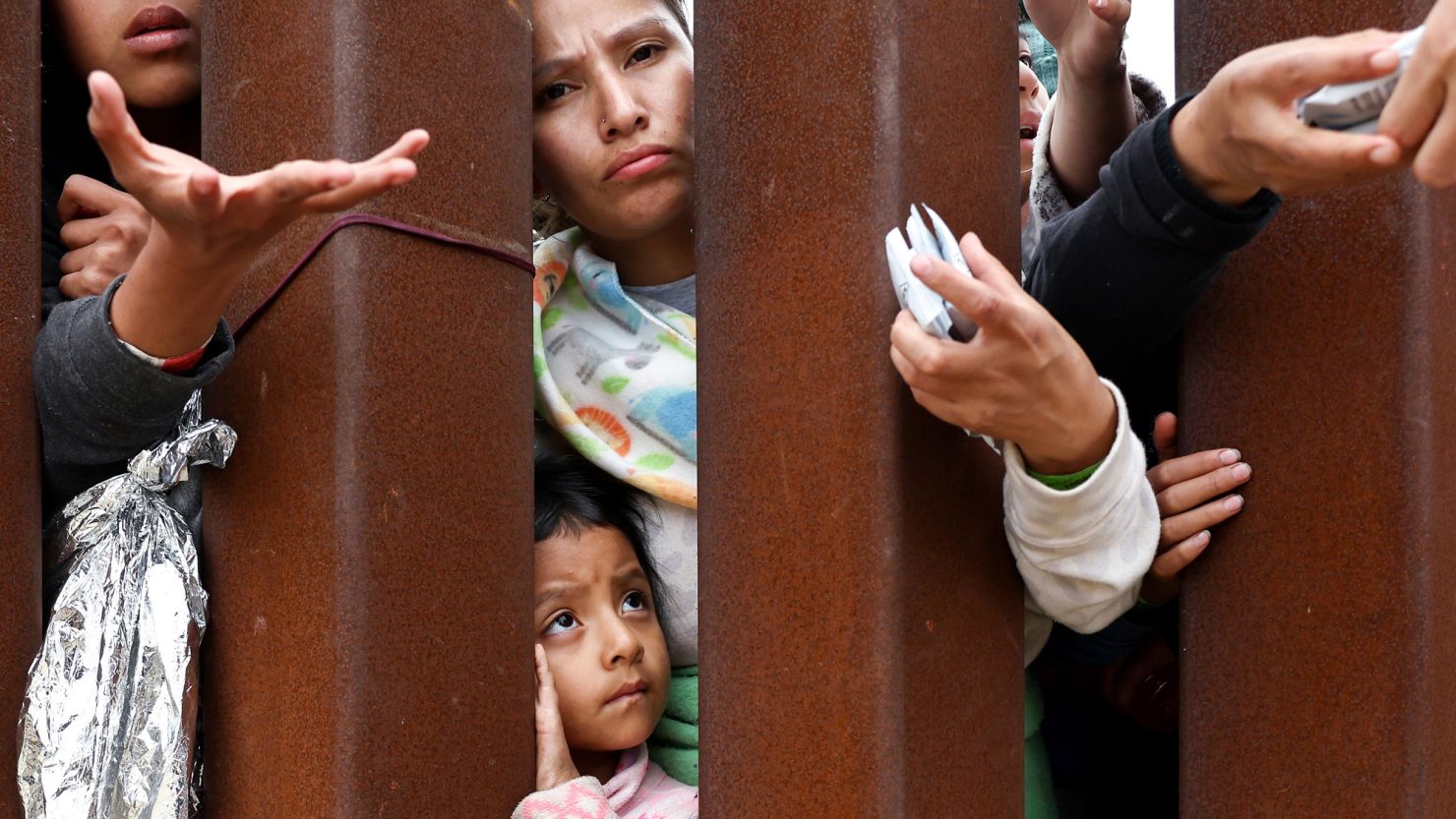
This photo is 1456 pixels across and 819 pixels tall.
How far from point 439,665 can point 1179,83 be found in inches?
35.5

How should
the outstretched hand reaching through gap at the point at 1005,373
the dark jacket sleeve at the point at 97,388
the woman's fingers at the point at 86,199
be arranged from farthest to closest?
1. the woman's fingers at the point at 86,199
2. the dark jacket sleeve at the point at 97,388
3. the outstretched hand reaching through gap at the point at 1005,373

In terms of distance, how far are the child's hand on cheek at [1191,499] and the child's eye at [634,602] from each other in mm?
537

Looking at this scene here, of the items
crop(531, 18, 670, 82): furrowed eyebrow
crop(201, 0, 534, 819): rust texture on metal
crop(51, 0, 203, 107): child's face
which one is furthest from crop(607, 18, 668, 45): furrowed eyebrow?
crop(51, 0, 203, 107): child's face

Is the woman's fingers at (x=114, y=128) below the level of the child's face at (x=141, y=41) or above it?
below

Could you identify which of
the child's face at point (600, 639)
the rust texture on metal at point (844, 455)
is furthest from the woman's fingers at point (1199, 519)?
the child's face at point (600, 639)

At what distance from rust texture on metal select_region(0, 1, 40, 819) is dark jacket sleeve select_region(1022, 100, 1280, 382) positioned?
93cm

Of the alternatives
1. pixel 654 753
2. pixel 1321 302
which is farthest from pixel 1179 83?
pixel 654 753

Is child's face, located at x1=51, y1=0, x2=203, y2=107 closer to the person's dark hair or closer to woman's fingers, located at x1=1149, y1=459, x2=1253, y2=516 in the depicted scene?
the person's dark hair

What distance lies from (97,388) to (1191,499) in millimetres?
967

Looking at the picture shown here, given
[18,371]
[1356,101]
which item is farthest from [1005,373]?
[18,371]

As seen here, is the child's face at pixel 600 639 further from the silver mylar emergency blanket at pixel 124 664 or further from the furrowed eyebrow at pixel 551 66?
the furrowed eyebrow at pixel 551 66

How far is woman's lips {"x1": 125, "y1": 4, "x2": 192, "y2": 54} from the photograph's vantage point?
153 cm

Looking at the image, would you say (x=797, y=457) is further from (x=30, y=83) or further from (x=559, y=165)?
(x=30, y=83)

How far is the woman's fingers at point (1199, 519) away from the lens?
1349 mm
